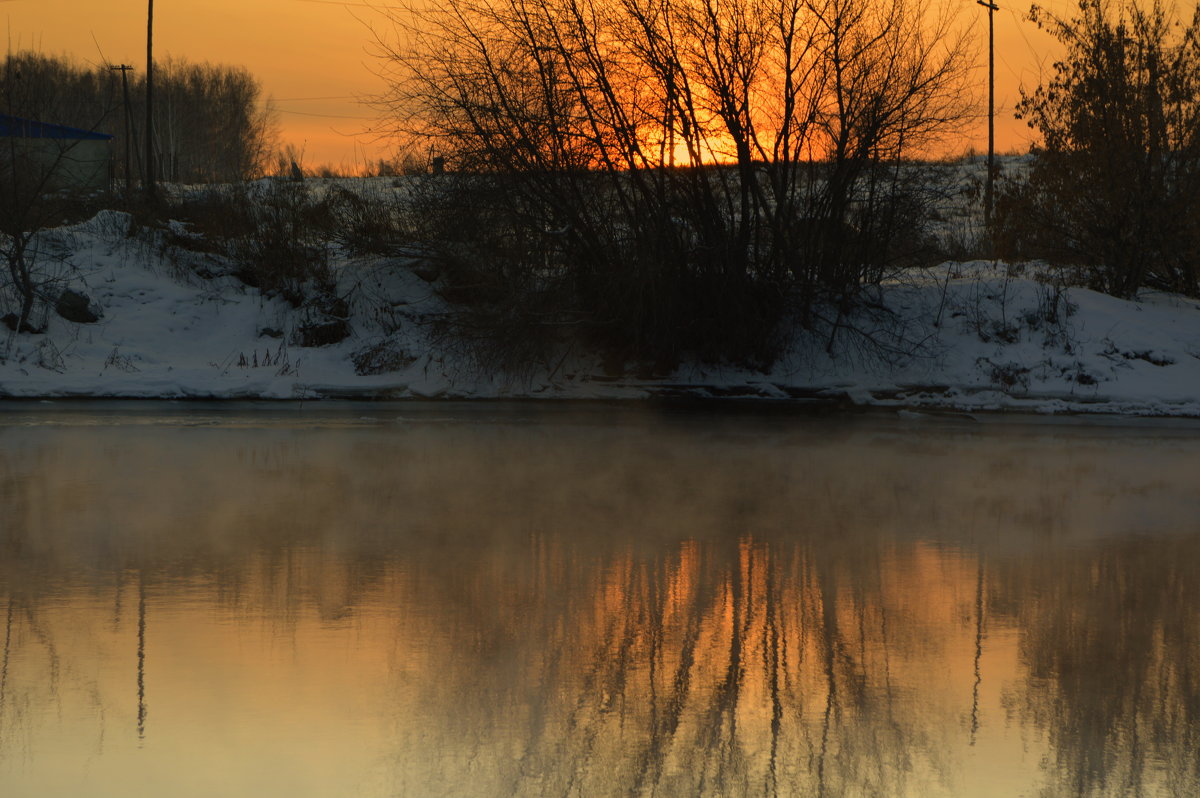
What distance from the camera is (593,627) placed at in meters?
6.07

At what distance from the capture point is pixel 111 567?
7.14 meters

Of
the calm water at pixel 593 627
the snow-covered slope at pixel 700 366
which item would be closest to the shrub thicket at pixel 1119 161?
the snow-covered slope at pixel 700 366

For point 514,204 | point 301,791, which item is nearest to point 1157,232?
point 514,204

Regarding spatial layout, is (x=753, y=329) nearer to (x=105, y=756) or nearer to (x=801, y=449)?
(x=801, y=449)

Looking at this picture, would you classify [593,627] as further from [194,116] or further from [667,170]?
[194,116]

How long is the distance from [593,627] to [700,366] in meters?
12.4

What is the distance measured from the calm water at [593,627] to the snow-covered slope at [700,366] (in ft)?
18.2

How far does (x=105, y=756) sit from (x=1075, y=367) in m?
15.6

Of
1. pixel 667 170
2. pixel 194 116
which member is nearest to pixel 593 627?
pixel 667 170

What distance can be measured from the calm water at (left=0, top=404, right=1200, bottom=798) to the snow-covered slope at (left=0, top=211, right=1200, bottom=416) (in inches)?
218

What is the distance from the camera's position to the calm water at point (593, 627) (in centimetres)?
441

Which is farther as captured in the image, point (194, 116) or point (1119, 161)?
point (194, 116)

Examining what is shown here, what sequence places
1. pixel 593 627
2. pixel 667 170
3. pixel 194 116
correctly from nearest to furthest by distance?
pixel 593 627
pixel 667 170
pixel 194 116

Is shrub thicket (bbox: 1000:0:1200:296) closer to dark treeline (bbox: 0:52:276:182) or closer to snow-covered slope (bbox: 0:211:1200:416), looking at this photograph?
snow-covered slope (bbox: 0:211:1200:416)
